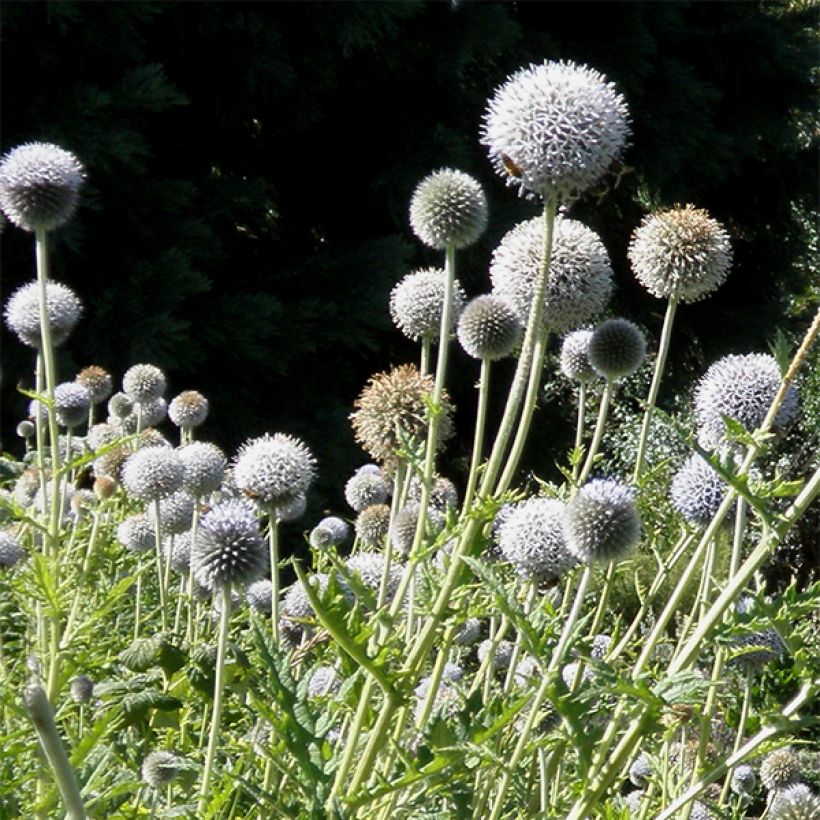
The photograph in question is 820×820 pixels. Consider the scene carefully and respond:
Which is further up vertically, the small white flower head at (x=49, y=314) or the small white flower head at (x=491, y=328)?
the small white flower head at (x=491, y=328)

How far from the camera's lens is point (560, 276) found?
6.19ft

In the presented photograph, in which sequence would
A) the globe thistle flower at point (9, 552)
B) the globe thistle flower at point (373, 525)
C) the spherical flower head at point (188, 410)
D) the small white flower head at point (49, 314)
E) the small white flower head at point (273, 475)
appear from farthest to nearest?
1. the spherical flower head at point (188, 410)
2. the small white flower head at point (49, 314)
3. the globe thistle flower at point (373, 525)
4. the globe thistle flower at point (9, 552)
5. the small white flower head at point (273, 475)

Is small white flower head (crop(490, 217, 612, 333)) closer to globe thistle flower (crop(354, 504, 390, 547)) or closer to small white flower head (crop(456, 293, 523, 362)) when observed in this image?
small white flower head (crop(456, 293, 523, 362))

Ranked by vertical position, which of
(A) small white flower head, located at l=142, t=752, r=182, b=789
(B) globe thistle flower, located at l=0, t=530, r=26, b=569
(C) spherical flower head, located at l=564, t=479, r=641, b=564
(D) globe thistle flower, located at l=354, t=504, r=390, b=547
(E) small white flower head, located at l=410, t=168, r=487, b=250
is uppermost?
(E) small white flower head, located at l=410, t=168, r=487, b=250

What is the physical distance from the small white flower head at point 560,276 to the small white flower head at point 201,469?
40.6 inches

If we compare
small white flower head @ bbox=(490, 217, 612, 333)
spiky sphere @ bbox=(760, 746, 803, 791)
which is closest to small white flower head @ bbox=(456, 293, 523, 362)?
small white flower head @ bbox=(490, 217, 612, 333)

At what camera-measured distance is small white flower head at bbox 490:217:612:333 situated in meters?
1.87

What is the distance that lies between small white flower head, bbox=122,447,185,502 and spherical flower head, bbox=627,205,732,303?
1151 millimetres

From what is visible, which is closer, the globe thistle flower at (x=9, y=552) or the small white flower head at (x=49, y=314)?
the globe thistle flower at (x=9, y=552)

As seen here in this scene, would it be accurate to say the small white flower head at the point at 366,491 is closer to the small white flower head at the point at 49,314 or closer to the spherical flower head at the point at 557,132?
the small white flower head at the point at 49,314

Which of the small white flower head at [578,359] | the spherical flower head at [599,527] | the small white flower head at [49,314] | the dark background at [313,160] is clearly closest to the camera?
the spherical flower head at [599,527]

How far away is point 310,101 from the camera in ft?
21.5

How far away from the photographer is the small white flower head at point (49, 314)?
281 centimetres

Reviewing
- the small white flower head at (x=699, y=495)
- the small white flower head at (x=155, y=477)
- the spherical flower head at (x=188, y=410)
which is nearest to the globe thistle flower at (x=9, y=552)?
the small white flower head at (x=155, y=477)
